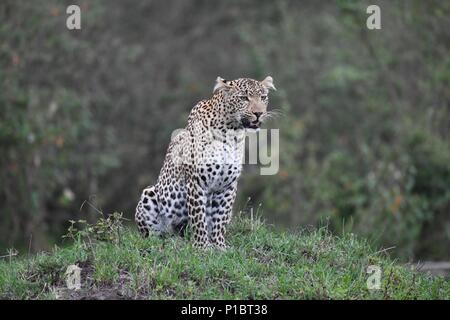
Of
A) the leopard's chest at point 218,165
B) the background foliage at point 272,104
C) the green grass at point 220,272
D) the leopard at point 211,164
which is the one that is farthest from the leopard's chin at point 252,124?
the background foliage at point 272,104

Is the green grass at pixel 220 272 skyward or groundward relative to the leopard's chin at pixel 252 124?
groundward

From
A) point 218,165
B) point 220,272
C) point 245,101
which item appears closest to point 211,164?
point 218,165

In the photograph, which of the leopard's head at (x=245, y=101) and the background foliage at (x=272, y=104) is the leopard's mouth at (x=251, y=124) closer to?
the leopard's head at (x=245, y=101)

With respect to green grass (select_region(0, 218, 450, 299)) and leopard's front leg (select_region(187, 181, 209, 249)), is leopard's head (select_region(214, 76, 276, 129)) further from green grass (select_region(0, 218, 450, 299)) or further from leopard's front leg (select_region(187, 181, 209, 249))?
green grass (select_region(0, 218, 450, 299))

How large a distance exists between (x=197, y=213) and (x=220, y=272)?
138 centimetres

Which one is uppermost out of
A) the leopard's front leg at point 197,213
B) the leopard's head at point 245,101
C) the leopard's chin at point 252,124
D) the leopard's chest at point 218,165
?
the leopard's head at point 245,101

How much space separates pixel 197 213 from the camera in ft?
33.9

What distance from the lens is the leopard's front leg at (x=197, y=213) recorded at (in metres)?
10.3

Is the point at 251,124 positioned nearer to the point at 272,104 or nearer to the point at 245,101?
the point at 245,101

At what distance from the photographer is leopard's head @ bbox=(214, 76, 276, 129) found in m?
10.1

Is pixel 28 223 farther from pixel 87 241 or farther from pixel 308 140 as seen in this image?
pixel 87 241

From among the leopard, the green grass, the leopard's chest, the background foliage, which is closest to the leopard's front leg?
the leopard

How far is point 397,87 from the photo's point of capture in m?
19.6
